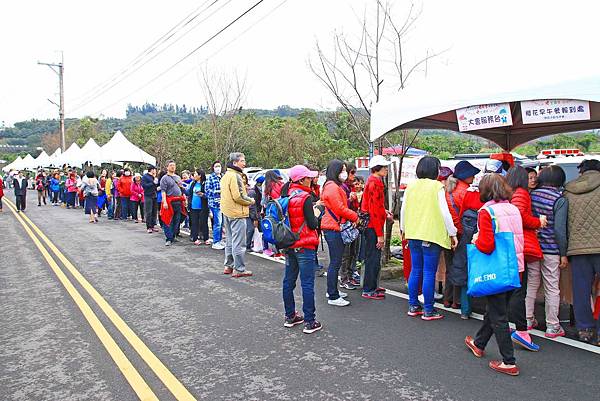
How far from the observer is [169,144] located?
3700 centimetres

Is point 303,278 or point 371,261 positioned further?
point 371,261

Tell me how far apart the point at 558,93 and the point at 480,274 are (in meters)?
2.42

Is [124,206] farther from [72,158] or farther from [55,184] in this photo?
[55,184]

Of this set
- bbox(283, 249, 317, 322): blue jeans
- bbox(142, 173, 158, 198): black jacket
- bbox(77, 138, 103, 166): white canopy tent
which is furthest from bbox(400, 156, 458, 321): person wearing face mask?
bbox(77, 138, 103, 166): white canopy tent

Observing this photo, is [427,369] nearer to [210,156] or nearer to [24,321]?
[24,321]

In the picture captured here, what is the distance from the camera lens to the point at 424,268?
5891 mm

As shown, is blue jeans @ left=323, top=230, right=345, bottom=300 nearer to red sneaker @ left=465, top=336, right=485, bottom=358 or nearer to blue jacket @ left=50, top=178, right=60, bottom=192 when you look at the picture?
red sneaker @ left=465, top=336, right=485, bottom=358

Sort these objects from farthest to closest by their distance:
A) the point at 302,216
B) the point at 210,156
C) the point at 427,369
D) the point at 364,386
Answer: the point at 210,156
the point at 302,216
the point at 427,369
the point at 364,386

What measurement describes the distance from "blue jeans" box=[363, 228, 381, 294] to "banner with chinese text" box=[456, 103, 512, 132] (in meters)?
1.82

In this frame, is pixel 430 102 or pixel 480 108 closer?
pixel 480 108

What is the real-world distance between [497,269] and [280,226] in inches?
88.4

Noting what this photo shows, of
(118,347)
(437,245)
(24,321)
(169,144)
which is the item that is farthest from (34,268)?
(169,144)

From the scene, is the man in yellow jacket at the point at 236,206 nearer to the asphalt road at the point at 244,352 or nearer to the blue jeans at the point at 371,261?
the asphalt road at the point at 244,352

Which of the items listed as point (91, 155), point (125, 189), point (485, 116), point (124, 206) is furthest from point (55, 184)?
point (485, 116)
